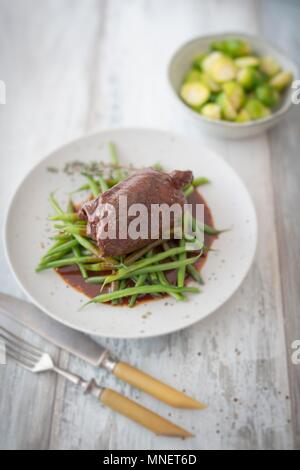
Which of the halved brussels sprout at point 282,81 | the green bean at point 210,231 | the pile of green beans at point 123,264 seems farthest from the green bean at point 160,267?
the halved brussels sprout at point 282,81

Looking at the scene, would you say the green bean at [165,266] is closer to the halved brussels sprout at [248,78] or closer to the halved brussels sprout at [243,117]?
the halved brussels sprout at [243,117]

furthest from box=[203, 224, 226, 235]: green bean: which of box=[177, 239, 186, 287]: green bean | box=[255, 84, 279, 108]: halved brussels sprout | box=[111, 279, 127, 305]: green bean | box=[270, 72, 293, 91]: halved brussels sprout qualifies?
box=[270, 72, 293, 91]: halved brussels sprout

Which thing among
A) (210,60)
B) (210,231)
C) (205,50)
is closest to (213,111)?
(210,60)

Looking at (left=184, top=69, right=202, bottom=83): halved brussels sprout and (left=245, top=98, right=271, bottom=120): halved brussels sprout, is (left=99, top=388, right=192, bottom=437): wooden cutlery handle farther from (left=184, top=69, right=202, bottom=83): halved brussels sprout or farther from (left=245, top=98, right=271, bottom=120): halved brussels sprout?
(left=184, top=69, right=202, bottom=83): halved brussels sprout

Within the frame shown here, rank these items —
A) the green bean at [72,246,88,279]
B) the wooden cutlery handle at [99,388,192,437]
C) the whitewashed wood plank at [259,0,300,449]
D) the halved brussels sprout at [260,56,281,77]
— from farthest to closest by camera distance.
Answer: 1. the halved brussels sprout at [260,56,281,77]
2. the whitewashed wood plank at [259,0,300,449]
3. the green bean at [72,246,88,279]
4. the wooden cutlery handle at [99,388,192,437]

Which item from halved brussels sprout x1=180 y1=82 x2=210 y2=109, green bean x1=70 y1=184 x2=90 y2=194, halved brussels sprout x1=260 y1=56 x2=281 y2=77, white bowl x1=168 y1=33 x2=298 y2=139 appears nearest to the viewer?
green bean x1=70 y1=184 x2=90 y2=194
